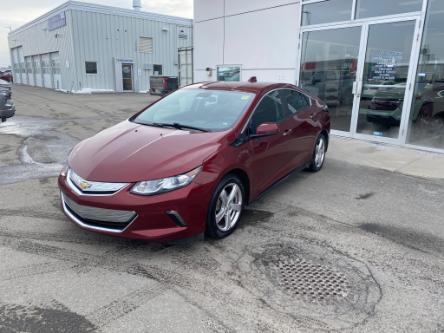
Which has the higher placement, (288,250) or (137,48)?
(137,48)

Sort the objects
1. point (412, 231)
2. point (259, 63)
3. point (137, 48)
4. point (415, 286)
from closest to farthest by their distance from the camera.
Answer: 1. point (415, 286)
2. point (412, 231)
3. point (259, 63)
4. point (137, 48)

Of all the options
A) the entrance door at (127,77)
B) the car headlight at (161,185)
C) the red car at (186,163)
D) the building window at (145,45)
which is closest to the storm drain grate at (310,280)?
the red car at (186,163)

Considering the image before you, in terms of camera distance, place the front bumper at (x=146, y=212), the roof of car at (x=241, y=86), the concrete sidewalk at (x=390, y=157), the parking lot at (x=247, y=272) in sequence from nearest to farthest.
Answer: the parking lot at (x=247, y=272)
the front bumper at (x=146, y=212)
the roof of car at (x=241, y=86)
the concrete sidewalk at (x=390, y=157)

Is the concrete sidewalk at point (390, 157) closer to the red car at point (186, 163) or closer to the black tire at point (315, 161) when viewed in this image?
the black tire at point (315, 161)

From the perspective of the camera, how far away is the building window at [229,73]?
11.2 metres

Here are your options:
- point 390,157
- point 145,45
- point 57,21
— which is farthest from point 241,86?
point 57,21

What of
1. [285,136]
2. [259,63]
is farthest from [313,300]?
[259,63]

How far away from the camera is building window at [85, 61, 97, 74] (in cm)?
2761

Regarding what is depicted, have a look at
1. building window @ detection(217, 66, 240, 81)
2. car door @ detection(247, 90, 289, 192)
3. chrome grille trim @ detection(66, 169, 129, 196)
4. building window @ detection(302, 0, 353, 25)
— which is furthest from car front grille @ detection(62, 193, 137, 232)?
building window @ detection(217, 66, 240, 81)

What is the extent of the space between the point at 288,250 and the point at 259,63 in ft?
26.0

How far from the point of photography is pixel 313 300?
2.74 metres

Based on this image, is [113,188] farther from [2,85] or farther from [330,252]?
[2,85]

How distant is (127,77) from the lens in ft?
98.5

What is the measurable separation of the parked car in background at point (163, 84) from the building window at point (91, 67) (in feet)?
20.3
